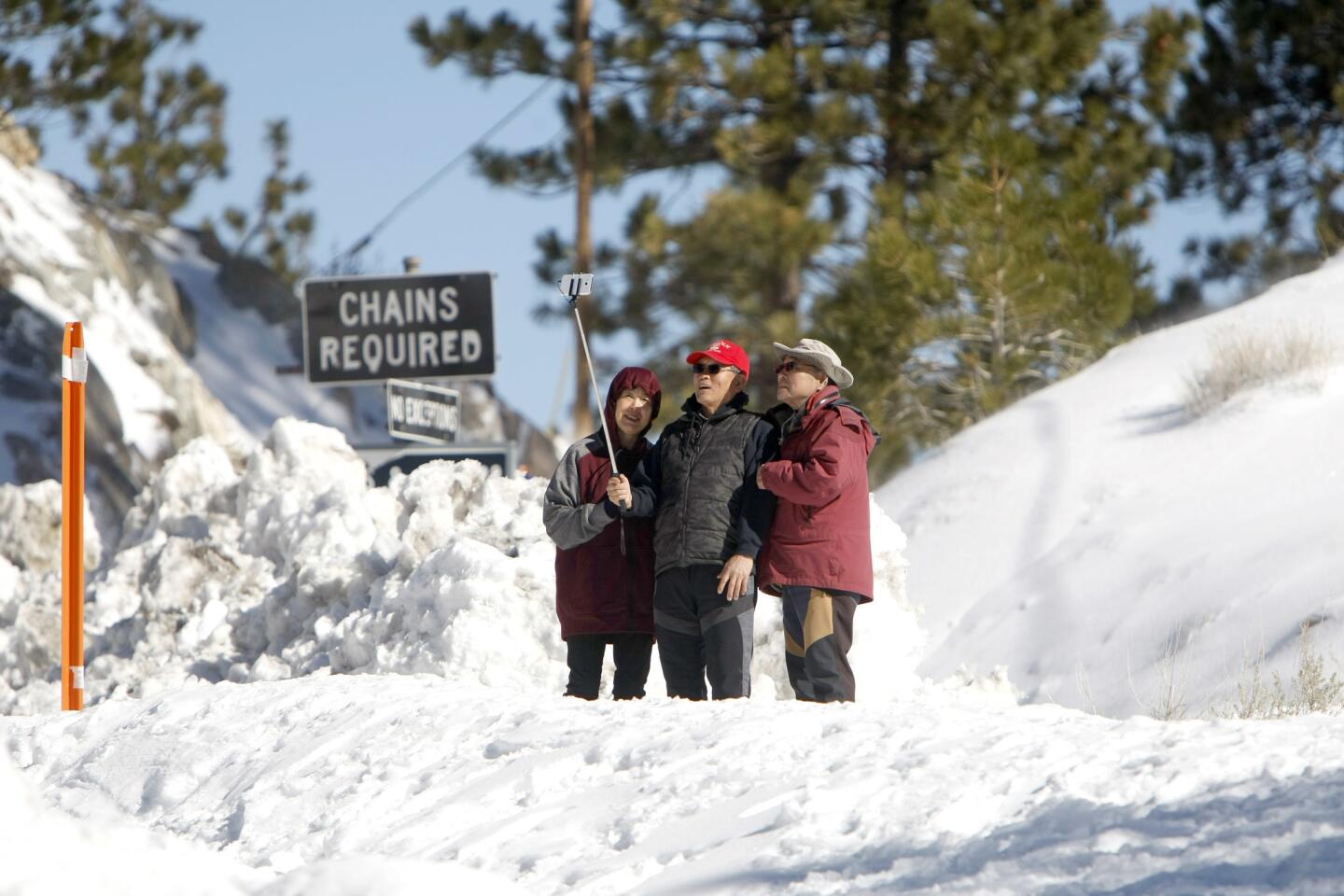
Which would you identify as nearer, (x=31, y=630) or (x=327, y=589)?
(x=327, y=589)

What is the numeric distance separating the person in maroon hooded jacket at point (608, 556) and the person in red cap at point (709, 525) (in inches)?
6.1

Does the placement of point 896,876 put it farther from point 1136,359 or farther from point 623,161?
point 623,161

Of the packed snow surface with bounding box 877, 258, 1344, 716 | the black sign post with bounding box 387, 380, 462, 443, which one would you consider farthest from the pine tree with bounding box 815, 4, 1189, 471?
the black sign post with bounding box 387, 380, 462, 443

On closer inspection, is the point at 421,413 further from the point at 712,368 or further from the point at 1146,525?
the point at 1146,525

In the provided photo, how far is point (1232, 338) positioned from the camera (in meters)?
11.4

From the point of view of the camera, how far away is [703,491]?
5.68 m

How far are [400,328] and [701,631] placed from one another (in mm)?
3838

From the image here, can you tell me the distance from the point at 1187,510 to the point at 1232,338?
6.36 feet

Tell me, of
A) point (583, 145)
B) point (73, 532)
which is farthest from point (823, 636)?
point (583, 145)

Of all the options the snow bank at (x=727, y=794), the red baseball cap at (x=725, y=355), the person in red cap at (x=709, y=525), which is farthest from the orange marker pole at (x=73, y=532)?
the red baseball cap at (x=725, y=355)

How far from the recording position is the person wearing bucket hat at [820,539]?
218 inches

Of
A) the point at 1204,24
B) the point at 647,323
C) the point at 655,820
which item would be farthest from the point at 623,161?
the point at 655,820

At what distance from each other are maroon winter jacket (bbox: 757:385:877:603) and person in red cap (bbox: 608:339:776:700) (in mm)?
83

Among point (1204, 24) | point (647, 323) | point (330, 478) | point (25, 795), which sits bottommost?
point (25, 795)
